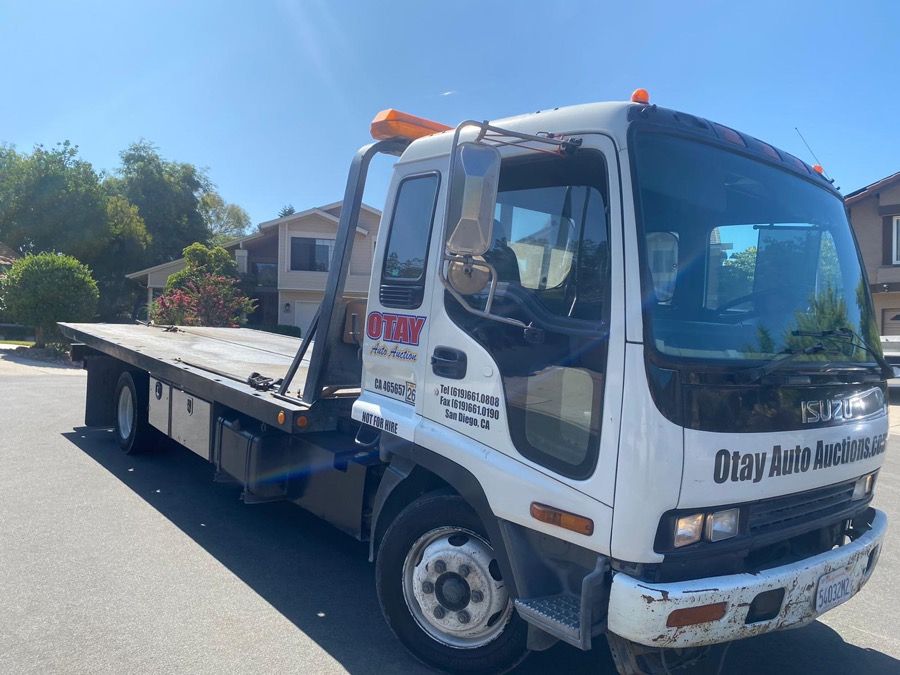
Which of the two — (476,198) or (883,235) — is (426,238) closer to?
(476,198)

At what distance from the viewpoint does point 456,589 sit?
359 cm

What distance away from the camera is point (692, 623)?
9.38 ft

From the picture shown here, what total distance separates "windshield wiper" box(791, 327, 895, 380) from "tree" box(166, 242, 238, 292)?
71.1 ft

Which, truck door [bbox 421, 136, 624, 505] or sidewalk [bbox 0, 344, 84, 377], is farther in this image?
sidewalk [bbox 0, 344, 84, 377]

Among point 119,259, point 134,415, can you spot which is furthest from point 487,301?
point 119,259

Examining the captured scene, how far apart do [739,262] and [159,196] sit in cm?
4340

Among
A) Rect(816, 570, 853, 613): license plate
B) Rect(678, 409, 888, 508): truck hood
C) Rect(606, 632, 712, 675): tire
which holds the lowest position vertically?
Rect(606, 632, 712, 675): tire

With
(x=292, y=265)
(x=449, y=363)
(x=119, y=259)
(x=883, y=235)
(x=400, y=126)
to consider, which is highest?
(x=883, y=235)

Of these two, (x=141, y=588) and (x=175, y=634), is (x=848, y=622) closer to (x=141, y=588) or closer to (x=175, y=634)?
(x=175, y=634)

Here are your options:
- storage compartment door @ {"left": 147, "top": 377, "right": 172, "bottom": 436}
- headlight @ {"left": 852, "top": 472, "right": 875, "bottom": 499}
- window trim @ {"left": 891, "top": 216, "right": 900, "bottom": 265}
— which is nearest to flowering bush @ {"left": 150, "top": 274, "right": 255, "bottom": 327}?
storage compartment door @ {"left": 147, "top": 377, "right": 172, "bottom": 436}

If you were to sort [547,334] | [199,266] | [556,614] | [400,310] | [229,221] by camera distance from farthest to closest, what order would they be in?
[229,221]
[199,266]
[400,310]
[547,334]
[556,614]

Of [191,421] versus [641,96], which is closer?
[641,96]

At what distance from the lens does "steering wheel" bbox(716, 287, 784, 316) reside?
3185 millimetres

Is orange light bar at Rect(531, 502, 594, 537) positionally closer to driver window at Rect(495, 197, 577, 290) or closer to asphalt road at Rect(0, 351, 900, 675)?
driver window at Rect(495, 197, 577, 290)
